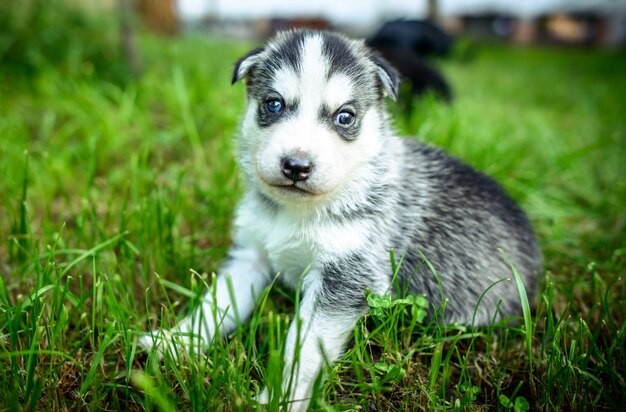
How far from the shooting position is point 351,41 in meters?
2.96

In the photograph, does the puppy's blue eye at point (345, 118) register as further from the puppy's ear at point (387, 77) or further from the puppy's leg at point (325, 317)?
the puppy's leg at point (325, 317)

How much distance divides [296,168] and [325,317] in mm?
795

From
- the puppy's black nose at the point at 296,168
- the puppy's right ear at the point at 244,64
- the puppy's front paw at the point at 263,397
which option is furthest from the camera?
the puppy's right ear at the point at 244,64

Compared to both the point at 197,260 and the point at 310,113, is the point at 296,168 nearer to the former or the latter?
the point at 310,113

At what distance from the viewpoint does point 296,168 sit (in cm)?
232

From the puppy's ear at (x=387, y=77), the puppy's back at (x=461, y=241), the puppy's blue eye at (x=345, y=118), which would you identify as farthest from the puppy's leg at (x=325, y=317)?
the puppy's ear at (x=387, y=77)

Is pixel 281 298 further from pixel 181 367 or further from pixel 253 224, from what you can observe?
pixel 181 367

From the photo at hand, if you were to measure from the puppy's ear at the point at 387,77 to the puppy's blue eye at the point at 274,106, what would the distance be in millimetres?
655

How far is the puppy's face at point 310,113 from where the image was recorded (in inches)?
93.7

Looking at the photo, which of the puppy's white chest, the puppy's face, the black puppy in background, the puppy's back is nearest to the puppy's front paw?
the puppy's white chest

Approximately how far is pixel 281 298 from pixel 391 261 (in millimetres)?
830

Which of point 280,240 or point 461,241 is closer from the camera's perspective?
point 280,240

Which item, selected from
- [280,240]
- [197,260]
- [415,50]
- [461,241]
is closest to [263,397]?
[280,240]

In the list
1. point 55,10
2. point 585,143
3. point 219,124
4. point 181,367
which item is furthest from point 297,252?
point 55,10
